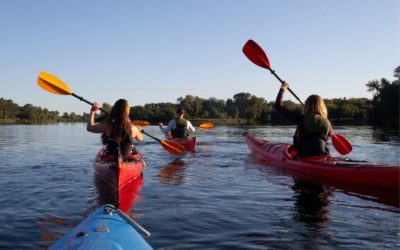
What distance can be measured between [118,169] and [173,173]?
293cm

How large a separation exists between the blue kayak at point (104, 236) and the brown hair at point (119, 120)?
11.2ft

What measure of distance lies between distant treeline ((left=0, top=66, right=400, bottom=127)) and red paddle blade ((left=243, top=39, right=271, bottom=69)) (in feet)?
113

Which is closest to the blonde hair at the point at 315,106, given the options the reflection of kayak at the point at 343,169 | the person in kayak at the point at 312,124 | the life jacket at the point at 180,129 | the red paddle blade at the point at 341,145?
the person in kayak at the point at 312,124

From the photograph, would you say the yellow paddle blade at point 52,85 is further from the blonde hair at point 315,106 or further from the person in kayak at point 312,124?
the blonde hair at point 315,106

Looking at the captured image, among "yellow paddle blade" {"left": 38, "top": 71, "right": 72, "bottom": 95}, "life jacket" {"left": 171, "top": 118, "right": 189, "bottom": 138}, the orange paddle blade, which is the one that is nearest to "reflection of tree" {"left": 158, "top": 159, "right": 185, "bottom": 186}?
the orange paddle blade

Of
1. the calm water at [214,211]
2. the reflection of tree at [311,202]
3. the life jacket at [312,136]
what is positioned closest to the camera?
the calm water at [214,211]

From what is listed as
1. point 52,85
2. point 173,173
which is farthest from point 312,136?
point 52,85

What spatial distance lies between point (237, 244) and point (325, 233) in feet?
3.56

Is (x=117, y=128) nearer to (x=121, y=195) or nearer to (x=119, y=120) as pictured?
(x=119, y=120)

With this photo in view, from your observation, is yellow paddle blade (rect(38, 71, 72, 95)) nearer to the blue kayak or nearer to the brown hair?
Result: the brown hair

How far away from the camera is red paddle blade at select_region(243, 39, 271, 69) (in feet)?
34.1

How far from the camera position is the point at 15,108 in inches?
4390

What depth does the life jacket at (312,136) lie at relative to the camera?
805cm

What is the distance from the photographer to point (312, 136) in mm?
8328
